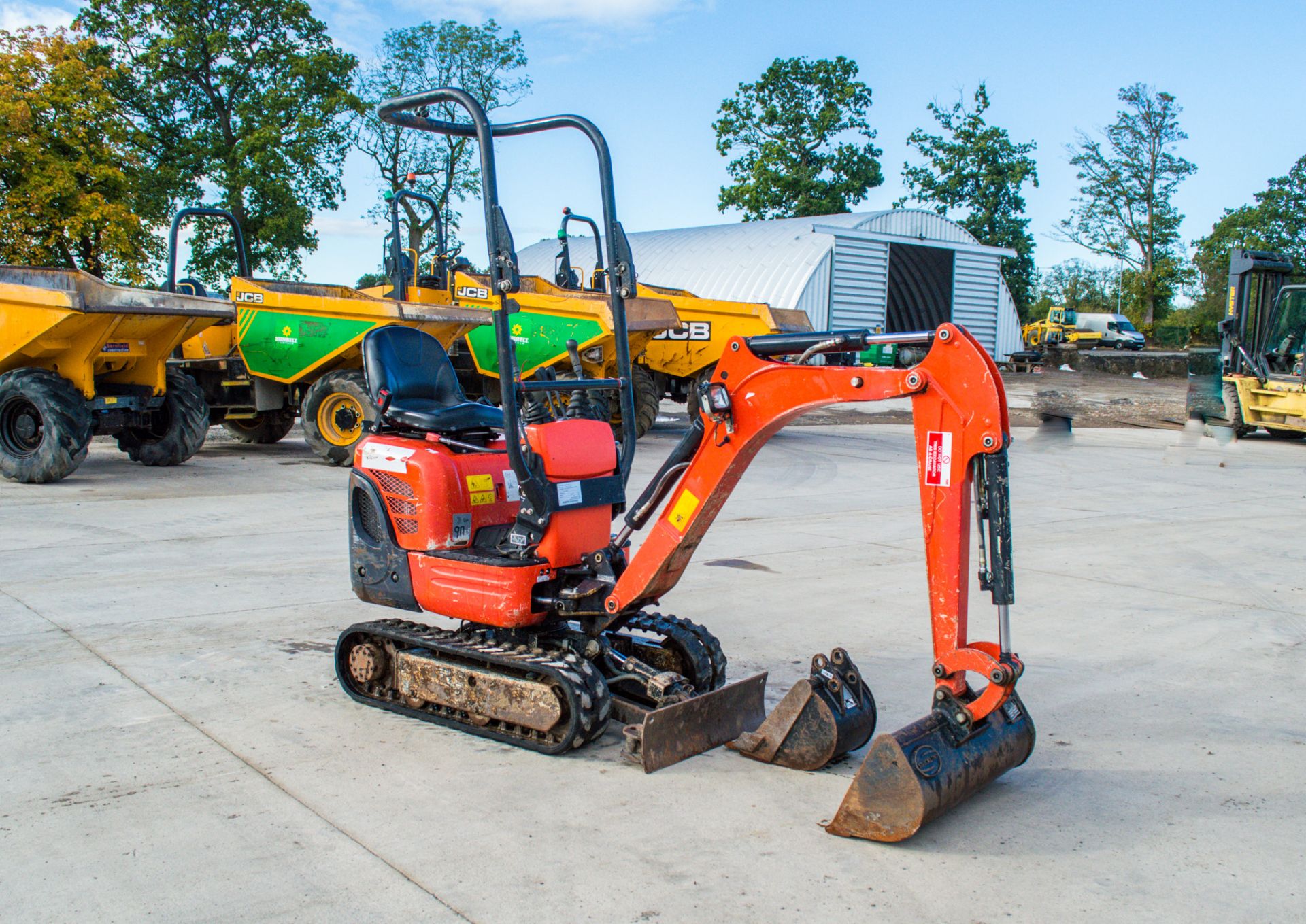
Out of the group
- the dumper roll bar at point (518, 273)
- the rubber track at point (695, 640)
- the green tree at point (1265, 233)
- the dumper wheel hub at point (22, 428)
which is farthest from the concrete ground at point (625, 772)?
the green tree at point (1265, 233)

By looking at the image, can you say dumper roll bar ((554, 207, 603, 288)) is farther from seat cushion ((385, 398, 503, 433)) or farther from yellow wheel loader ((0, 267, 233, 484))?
seat cushion ((385, 398, 503, 433))

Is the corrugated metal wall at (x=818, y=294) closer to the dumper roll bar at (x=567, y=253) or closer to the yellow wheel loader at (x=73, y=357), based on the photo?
the dumper roll bar at (x=567, y=253)

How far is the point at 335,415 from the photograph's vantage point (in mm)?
12789

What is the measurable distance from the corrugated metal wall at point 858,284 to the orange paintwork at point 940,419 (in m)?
25.7

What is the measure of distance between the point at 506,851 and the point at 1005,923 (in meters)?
1.42

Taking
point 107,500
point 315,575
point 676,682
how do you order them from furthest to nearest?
1. point 107,500
2. point 315,575
3. point 676,682

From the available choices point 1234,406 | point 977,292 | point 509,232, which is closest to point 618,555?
point 509,232

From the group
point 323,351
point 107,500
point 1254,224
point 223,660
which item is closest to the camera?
point 223,660

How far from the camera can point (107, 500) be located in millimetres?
10039

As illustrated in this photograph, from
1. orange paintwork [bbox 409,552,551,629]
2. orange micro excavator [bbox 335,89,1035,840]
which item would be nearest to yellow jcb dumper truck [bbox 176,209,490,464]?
orange micro excavator [bbox 335,89,1035,840]

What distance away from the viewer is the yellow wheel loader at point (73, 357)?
1065 cm

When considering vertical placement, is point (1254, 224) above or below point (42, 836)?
above

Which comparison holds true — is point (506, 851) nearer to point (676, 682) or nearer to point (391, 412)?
point (676, 682)

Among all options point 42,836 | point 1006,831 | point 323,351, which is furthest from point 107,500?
point 1006,831
